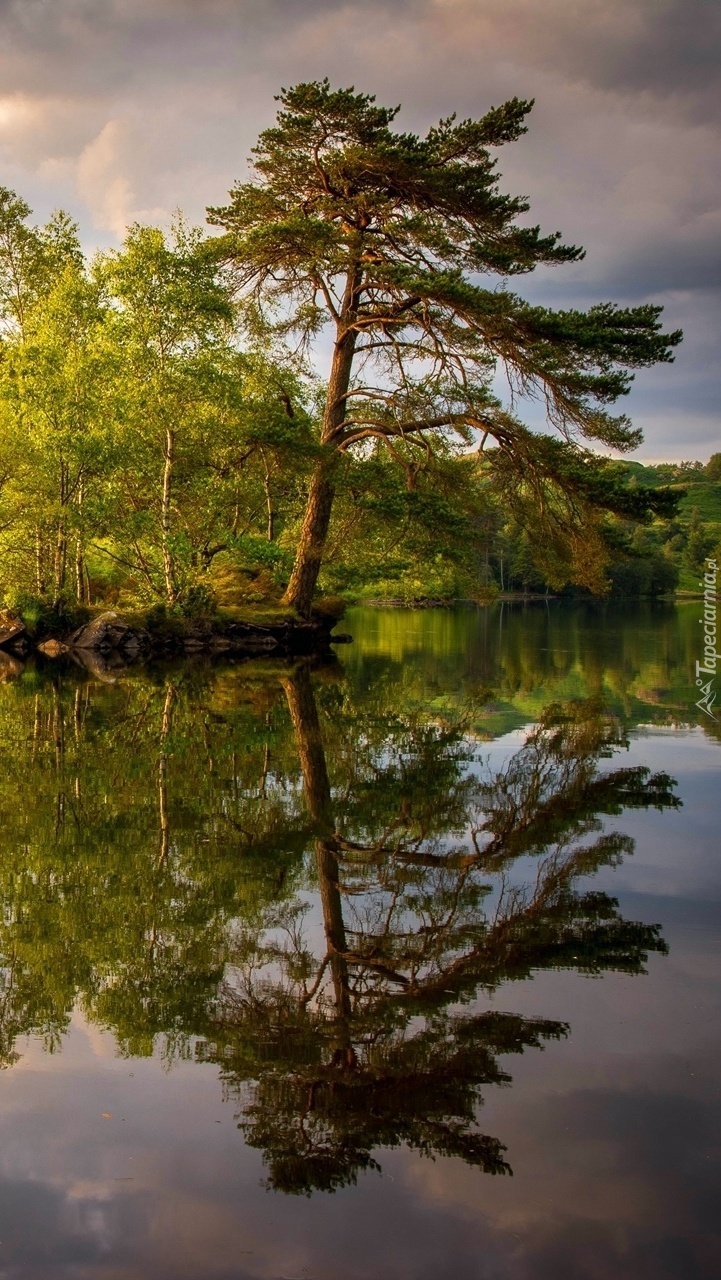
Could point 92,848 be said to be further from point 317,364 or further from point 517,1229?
point 317,364

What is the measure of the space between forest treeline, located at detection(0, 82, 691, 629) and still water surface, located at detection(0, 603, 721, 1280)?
52.0 ft

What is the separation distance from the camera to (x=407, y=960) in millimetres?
6148

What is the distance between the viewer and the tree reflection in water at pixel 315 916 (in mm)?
4691

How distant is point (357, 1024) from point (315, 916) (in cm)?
172

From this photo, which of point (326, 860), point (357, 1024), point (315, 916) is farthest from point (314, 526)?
point (357, 1024)

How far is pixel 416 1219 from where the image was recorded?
12.4 feet

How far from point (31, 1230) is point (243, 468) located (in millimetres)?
30338

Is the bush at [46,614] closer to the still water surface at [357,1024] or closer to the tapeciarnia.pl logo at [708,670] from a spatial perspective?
the tapeciarnia.pl logo at [708,670]

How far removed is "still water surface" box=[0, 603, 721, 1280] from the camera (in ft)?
12.3

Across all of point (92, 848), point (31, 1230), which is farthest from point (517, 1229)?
point (92, 848)

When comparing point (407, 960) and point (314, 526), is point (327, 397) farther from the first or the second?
point (407, 960)

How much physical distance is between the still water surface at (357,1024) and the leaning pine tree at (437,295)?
1548cm

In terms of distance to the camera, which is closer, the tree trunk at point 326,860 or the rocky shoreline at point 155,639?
the tree trunk at point 326,860

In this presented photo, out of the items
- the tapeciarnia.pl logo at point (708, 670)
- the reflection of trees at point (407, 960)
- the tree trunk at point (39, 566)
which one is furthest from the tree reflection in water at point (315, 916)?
the tree trunk at point (39, 566)
